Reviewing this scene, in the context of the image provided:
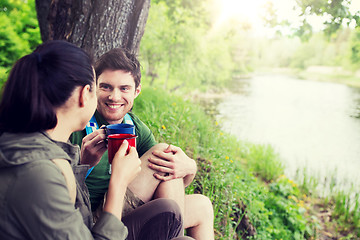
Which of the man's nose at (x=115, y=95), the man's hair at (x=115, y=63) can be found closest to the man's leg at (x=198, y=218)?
the man's nose at (x=115, y=95)

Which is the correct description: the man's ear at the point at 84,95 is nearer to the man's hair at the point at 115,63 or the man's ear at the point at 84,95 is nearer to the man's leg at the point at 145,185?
the man's leg at the point at 145,185

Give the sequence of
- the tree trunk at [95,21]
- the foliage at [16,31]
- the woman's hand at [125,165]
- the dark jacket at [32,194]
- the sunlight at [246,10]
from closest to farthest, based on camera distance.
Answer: the dark jacket at [32,194], the woman's hand at [125,165], the tree trunk at [95,21], the sunlight at [246,10], the foliage at [16,31]

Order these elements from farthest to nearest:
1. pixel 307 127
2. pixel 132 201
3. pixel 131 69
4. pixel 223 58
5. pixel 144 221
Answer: pixel 223 58
pixel 307 127
pixel 131 69
pixel 132 201
pixel 144 221

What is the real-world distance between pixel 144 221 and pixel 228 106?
43.3 ft

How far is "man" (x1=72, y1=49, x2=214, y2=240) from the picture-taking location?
5.54 ft

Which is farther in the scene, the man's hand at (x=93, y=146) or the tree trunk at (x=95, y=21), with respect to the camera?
the tree trunk at (x=95, y=21)

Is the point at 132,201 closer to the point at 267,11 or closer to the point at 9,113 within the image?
the point at 9,113

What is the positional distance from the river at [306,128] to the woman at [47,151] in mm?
4647

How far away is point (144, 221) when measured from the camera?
1484 millimetres

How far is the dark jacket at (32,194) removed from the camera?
2.89 ft

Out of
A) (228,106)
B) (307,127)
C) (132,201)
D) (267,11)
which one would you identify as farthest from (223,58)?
(132,201)

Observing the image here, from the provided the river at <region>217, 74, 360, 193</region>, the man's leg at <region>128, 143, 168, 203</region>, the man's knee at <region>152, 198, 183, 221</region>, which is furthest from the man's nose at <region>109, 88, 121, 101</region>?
the river at <region>217, 74, 360, 193</region>

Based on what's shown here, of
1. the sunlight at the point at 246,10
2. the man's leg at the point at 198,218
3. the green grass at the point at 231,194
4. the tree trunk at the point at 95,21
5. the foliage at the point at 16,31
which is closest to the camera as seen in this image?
the man's leg at the point at 198,218

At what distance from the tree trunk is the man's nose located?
0.77m
